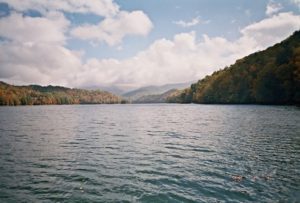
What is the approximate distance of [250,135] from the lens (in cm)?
3731

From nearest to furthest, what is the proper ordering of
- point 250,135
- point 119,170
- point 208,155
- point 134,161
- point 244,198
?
1. point 244,198
2. point 119,170
3. point 134,161
4. point 208,155
5. point 250,135

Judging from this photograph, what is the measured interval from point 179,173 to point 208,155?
6886mm

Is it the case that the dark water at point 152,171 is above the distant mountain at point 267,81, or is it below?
below

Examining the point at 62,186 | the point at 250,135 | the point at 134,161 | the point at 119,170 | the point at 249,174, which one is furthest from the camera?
the point at 250,135

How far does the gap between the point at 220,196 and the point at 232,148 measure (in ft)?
48.0

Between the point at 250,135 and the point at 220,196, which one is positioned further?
the point at 250,135

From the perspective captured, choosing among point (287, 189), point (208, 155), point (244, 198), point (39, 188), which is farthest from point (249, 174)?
point (39, 188)

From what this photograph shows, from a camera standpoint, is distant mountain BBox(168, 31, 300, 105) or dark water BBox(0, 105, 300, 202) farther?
distant mountain BBox(168, 31, 300, 105)

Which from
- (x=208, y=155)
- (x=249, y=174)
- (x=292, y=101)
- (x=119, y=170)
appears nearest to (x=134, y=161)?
(x=119, y=170)

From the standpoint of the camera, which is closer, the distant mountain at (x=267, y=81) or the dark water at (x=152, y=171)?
the dark water at (x=152, y=171)

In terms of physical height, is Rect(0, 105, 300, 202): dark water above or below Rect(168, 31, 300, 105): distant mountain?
below

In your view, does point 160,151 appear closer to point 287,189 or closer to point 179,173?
point 179,173

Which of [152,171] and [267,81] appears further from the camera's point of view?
[267,81]

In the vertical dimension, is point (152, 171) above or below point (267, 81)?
below
